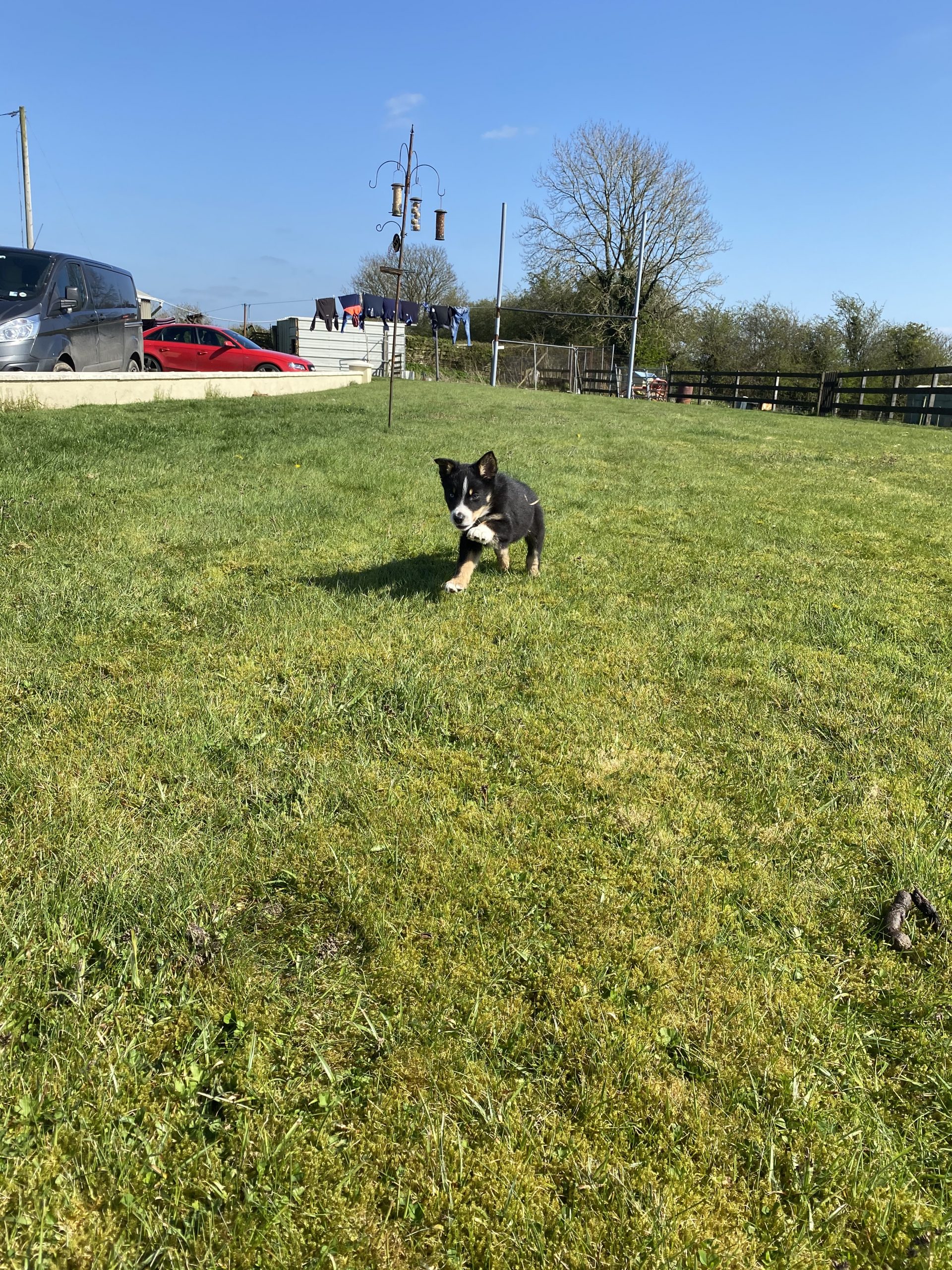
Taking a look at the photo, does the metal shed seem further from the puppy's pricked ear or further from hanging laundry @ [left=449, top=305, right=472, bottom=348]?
the puppy's pricked ear

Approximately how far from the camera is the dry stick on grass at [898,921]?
2049 millimetres

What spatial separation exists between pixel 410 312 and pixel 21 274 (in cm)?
2416

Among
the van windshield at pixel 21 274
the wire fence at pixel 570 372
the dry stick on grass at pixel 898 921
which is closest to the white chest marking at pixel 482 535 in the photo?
the dry stick on grass at pixel 898 921

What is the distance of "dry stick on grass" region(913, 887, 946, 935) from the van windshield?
12.2 metres

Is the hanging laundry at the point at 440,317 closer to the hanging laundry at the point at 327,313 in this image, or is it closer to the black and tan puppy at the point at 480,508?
the hanging laundry at the point at 327,313

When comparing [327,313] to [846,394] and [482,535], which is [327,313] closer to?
[846,394]

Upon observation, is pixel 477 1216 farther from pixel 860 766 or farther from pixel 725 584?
pixel 725 584

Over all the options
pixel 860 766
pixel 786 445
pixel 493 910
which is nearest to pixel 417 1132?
pixel 493 910

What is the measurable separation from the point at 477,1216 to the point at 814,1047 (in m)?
0.87

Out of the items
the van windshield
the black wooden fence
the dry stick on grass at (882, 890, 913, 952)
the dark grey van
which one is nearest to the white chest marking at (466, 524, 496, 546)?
the dry stick on grass at (882, 890, 913, 952)

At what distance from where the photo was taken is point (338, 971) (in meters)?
1.93

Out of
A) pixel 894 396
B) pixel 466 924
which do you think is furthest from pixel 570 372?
pixel 466 924

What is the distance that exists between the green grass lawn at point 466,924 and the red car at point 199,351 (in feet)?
51.1

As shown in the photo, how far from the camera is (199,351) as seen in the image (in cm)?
1856
